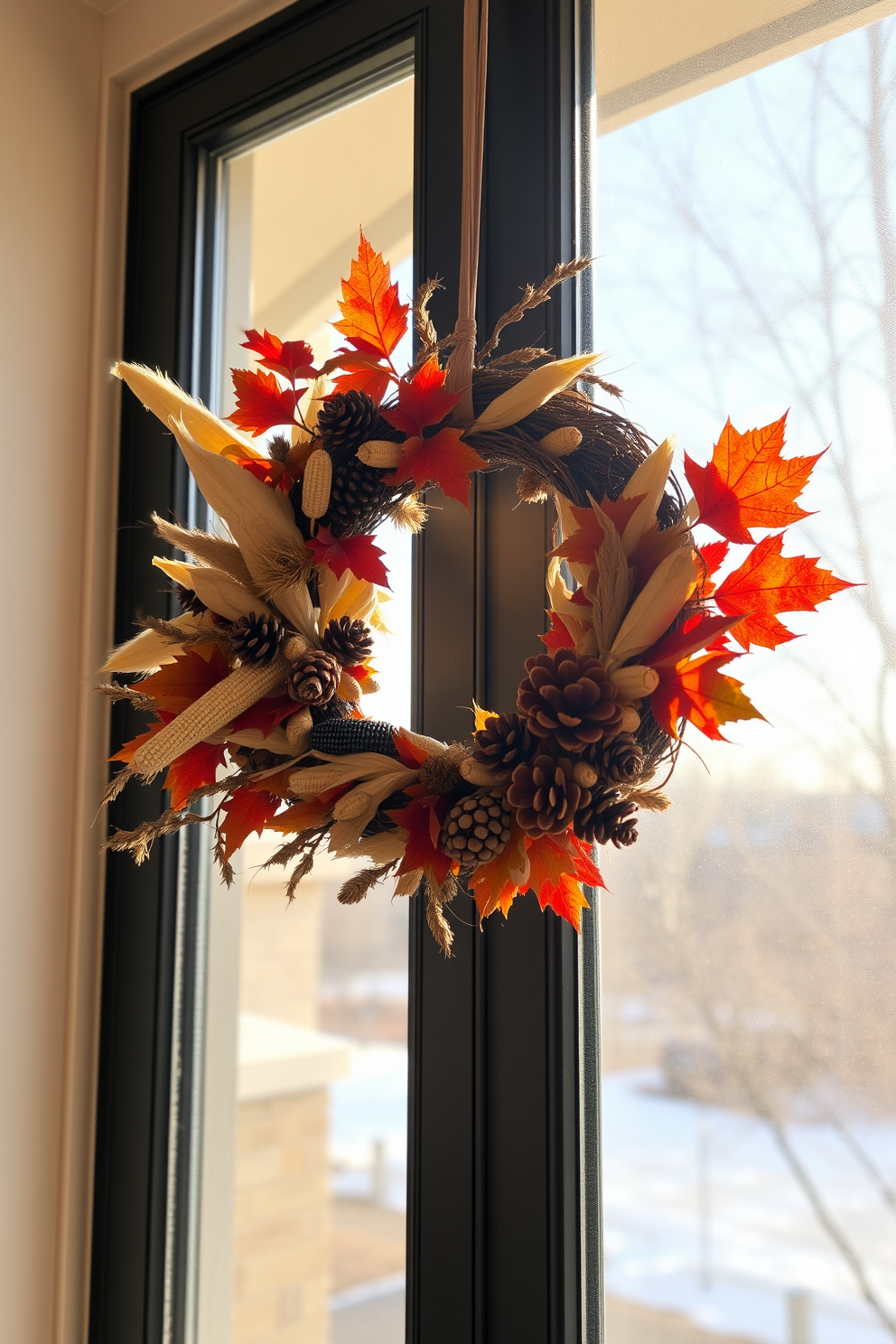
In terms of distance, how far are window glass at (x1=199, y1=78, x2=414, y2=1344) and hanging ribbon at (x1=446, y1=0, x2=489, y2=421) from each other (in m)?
0.30

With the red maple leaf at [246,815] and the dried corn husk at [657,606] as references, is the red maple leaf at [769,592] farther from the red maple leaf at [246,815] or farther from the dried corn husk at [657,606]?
the red maple leaf at [246,815]

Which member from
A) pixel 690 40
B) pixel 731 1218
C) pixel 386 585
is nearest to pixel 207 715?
pixel 386 585

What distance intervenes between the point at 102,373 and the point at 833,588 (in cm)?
98

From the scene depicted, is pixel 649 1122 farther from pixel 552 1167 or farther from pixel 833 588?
pixel 833 588

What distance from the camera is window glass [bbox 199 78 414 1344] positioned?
1.12 meters

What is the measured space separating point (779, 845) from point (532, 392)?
1.30ft

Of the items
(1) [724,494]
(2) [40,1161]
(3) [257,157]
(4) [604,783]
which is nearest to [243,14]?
(3) [257,157]

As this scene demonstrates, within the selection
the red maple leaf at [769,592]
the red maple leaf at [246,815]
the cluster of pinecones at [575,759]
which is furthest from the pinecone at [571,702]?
the red maple leaf at [246,815]

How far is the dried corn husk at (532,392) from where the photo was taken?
689 millimetres

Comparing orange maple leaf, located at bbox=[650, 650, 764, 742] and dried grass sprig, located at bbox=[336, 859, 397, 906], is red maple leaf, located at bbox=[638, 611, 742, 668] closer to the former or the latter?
orange maple leaf, located at bbox=[650, 650, 764, 742]

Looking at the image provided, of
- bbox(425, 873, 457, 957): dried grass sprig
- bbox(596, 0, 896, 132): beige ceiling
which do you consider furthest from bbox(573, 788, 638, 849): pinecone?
bbox(596, 0, 896, 132): beige ceiling

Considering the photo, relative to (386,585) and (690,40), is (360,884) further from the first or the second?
(690,40)

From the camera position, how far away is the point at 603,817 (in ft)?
1.94

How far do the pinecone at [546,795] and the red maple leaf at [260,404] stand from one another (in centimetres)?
34
